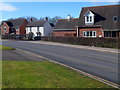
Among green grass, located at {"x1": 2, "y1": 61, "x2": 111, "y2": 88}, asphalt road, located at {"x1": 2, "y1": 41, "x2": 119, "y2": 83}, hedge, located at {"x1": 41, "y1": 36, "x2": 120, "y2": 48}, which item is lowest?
asphalt road, located at {"x1": 2, "y1": 41, "x2": 119, "y2": 83}

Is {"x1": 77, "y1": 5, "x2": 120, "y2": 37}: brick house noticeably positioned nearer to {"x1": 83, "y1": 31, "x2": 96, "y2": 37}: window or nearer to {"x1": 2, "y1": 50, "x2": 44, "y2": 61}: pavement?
{"x1": 83, "y1": 31, "x2": 96, "y2": 37}: window

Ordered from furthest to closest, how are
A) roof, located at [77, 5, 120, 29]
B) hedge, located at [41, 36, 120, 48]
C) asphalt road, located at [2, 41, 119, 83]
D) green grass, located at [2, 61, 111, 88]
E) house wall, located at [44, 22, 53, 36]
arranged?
house wall, located at [44, 22, 53, 36]
roof, located at [77, 5, 120, 29]
hedge, located at [41, 36, 120, 48]
asphalt road, located at [2, 41, 119, 83]
green grass, located at [2, 61, 111, 88]

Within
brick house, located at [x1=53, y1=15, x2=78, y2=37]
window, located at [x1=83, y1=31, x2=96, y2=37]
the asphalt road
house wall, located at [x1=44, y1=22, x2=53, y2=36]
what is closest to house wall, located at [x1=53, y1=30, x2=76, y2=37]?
brick house, located at [x1=53, y1=15, x2=78, y2=37]

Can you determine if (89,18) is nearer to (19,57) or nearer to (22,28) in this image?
(19,57)

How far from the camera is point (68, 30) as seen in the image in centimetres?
4950

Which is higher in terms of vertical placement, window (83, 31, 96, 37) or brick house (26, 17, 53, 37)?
brick house (26, 17, 53, 37)

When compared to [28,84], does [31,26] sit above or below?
above

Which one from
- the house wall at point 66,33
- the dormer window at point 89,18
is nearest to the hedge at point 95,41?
the dormer window at point 89,18

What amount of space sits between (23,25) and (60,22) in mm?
30180

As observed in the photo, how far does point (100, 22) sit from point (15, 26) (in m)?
48.0

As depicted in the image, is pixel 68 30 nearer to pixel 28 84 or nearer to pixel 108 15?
pixel 108 15

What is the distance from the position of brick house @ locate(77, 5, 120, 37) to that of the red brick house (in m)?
41.2

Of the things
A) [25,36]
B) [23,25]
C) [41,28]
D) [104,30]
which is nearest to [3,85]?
[104,30]

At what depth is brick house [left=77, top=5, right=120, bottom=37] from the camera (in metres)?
36.9
